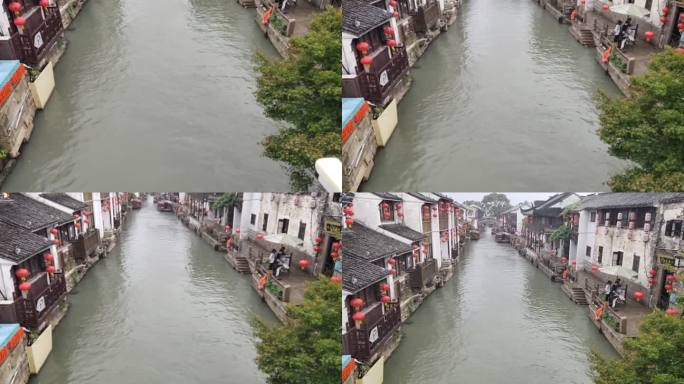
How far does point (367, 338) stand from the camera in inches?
236

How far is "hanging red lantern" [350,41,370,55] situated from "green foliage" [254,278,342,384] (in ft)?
7.29

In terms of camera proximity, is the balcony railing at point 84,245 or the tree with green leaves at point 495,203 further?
the balcony railing at point 84,245

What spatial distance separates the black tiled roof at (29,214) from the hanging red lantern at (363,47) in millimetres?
3177

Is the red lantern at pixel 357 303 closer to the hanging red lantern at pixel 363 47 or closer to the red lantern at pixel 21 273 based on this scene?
the hanging red lantern at pixel 363 47

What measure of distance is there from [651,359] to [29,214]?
6111mm

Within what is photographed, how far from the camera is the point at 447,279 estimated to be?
6359 millimetres

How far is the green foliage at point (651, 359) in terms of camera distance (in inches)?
236

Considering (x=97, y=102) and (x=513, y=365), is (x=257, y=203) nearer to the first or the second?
(x=97, y=102)

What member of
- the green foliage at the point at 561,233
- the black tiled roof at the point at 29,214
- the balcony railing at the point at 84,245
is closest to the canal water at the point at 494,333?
the green foliage at the point at 561,233

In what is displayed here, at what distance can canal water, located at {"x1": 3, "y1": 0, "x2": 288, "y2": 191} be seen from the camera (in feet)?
18.2

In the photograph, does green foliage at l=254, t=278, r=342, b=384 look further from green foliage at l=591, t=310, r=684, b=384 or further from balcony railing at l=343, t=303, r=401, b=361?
green foliage at l=591, t=310, r=684, b=384

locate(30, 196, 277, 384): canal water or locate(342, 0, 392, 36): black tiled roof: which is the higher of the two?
locate(342, 0, 392, 36): black tiled roof

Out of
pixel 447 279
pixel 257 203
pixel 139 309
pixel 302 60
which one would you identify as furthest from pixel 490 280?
pixel 139 309

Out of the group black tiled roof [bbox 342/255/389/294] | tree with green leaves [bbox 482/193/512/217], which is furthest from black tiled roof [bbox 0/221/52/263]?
tree with green leaves [bbox 482/193/512/217]
